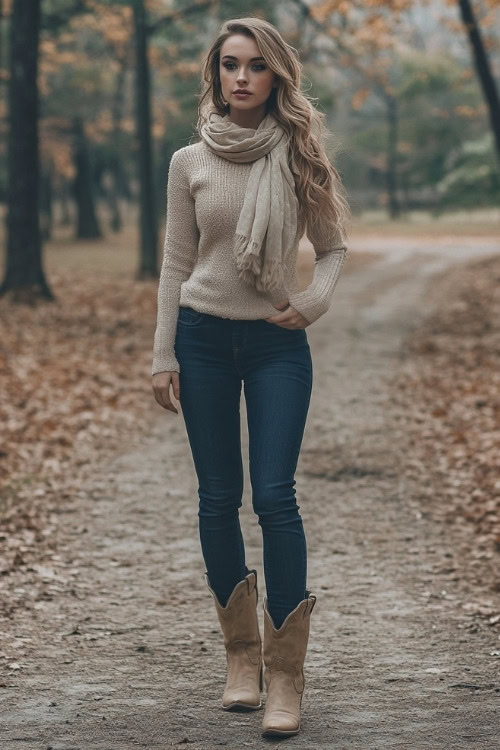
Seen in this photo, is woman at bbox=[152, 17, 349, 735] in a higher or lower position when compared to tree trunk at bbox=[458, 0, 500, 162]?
lower

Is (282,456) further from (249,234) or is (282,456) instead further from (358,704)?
(358,704)

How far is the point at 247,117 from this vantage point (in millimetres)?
3797

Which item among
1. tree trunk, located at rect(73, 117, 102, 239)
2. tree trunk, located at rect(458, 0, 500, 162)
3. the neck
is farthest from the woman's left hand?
tree trunk, located at rect(73, 117, 102, 239)

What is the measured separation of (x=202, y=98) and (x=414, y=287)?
18.3m

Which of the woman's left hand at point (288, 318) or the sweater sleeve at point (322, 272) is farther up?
the sweater sleeve at point (322, 272)

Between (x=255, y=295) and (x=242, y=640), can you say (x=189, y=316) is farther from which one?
(x=242, y=640)

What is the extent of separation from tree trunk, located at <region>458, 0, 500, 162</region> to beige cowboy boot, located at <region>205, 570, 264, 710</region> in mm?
14330

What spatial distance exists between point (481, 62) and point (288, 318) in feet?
48.7

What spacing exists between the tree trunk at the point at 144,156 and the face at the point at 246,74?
18703 millimetres

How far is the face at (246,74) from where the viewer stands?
3.70m

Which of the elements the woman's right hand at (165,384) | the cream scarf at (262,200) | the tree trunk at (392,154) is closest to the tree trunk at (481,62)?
the cream scarf at (262,200)

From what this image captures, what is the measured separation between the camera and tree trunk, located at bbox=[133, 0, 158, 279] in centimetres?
2223

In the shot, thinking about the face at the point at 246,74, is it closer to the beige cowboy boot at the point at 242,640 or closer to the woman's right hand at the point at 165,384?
the woman's right hand at the point at 165,384

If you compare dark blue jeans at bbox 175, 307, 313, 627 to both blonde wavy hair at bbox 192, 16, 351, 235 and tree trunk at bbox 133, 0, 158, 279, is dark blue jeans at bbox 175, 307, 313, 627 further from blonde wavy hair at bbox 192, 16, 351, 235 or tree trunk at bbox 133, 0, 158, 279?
tree trunk at bbox 133, 0, 158, 279
